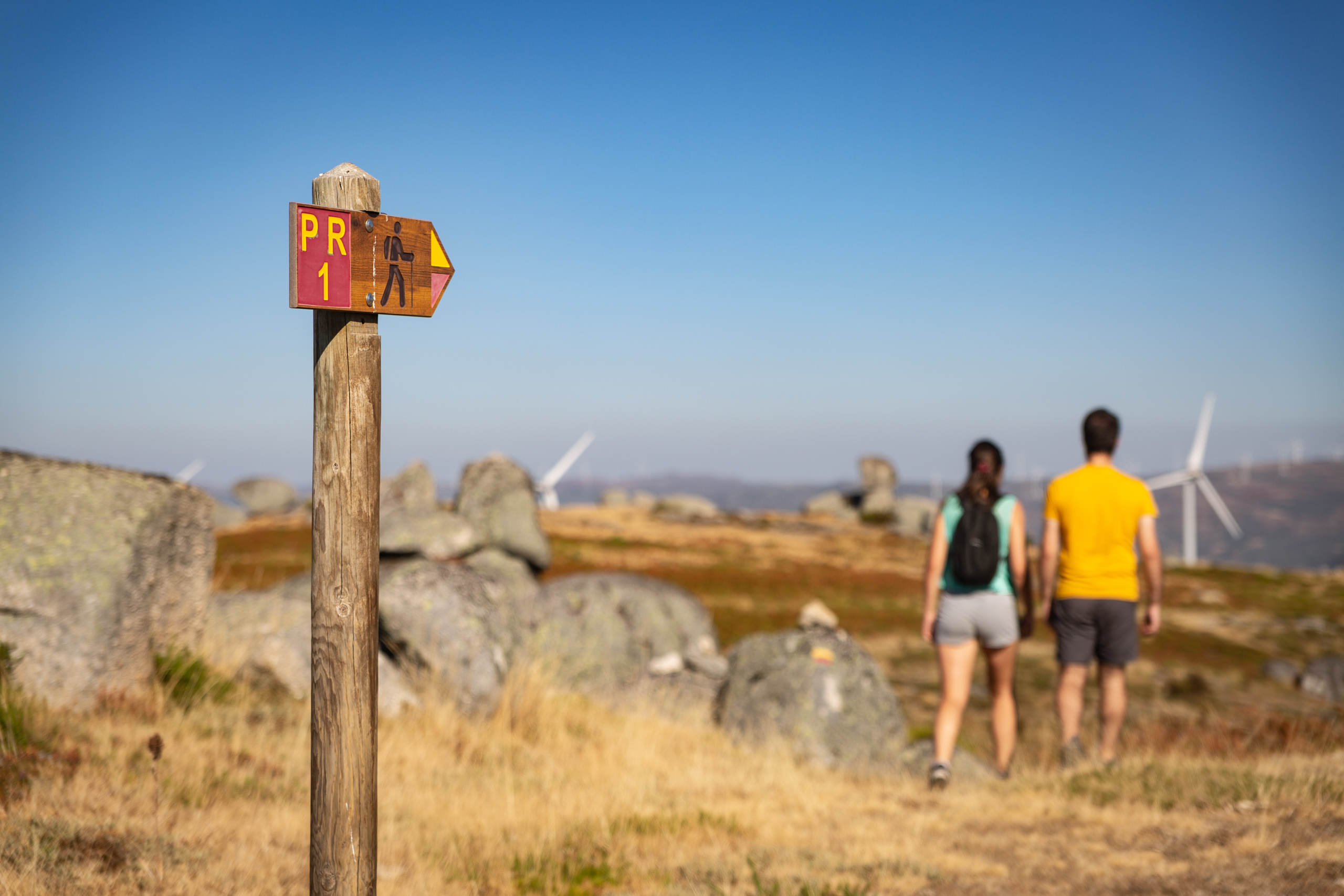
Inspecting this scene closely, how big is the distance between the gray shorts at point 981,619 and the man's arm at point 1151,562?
1086 mm

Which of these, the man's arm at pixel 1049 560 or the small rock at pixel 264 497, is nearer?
the man's arm at pixel 1049 560

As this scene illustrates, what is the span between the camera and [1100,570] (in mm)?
7270

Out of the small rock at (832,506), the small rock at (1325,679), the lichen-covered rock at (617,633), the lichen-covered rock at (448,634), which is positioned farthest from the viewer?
the small rock at (832,506)

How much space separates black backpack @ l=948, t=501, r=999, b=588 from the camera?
7086 mm

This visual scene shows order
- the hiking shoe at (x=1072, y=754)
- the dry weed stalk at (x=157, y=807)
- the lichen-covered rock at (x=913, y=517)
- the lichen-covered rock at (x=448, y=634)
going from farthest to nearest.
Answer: the lichen-covered rock at (x=913, y=517) → the lichen-covered rock at (x=448, y=634) → the hiking shoe at (x=1072, y=754) → the dry weed stalk at (x=157, y=807)

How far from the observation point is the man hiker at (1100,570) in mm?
7246

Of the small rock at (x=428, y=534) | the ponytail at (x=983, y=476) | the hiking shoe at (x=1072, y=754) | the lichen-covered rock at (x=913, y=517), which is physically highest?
the ponytail at (x=983, y=476)

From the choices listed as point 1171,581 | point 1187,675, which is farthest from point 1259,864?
point 1171,581

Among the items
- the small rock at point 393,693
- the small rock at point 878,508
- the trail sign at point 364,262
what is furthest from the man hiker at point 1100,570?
the small rock at point 878,508

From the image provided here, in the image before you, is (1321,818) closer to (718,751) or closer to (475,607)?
(718,751)

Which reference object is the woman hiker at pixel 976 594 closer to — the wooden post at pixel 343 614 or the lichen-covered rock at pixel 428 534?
the wooden post at pixel 343 614

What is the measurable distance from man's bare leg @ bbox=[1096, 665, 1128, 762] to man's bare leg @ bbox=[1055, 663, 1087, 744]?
0.08 m

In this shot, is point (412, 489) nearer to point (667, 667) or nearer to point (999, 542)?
point (667, 667)

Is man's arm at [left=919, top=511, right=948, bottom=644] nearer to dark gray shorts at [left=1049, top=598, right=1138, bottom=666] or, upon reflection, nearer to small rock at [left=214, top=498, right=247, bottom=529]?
dark gray shorts at [left=1049, top=598, right=1138, bottom=666]
